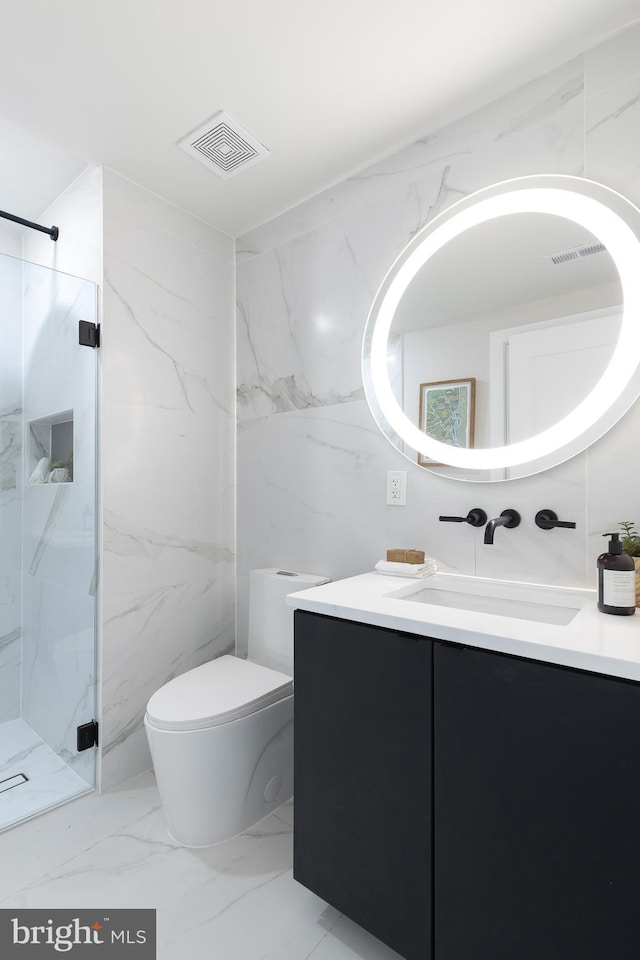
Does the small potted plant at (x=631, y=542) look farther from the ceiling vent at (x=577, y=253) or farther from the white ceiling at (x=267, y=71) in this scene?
the white ceiling at (x=267, y=71)

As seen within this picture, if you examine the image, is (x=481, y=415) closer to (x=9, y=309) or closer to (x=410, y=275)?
(x=410, y=275)

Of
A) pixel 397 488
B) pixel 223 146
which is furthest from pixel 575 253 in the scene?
pixel 223 146

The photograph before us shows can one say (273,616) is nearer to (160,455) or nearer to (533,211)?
(160,455)

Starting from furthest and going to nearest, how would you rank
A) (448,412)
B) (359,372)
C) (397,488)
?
(359,372)
(397,488)
(448,412)

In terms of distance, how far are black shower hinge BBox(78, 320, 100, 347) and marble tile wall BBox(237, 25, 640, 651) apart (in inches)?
25.0

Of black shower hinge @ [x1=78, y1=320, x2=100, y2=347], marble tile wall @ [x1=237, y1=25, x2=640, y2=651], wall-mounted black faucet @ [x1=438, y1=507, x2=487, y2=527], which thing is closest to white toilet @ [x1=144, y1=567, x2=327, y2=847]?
marble tile wall @ [x1=237, y1=25, x2=640, y2=651]

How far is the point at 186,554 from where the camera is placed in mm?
2057

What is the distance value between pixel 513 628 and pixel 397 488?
2.47 ft

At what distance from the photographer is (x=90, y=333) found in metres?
1.80

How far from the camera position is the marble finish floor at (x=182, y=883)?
118 cm

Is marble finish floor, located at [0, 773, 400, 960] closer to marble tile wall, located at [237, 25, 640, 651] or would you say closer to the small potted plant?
marble tile wall, located at [237, 25, 640, 651]

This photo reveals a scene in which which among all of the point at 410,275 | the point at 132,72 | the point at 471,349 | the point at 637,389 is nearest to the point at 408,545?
the point at 471,349

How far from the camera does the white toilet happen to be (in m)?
1.43

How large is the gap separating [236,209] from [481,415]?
137cm
